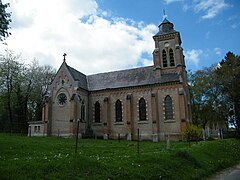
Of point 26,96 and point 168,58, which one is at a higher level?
point 168,58

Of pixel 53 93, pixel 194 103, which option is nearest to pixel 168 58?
pixel 194 103

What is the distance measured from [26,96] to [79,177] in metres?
41.7

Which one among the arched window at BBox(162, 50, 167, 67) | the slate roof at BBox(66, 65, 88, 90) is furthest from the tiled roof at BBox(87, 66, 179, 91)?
the arched window at BBox(162, 50, 167, 67)

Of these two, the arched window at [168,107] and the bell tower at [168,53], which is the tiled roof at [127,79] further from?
the arched window at [168,107]

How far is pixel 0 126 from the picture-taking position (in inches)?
1853

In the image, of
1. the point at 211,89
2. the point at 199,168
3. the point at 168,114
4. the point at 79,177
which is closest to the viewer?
the point at 79,177

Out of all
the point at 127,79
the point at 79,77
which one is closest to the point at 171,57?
the point at 127,79

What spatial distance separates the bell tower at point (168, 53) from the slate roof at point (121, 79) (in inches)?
53.2

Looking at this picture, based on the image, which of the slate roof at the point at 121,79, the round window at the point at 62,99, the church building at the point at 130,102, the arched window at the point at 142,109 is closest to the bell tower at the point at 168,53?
the church building at the point at 130,102

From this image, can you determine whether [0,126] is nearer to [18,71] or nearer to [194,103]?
[18,71]

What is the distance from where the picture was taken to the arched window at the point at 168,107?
33406 millimetres

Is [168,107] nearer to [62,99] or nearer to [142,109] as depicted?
[142,109]

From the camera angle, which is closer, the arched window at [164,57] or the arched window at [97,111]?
the arched window at [164,57]

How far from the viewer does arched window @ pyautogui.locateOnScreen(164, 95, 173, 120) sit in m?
A: 33.4
